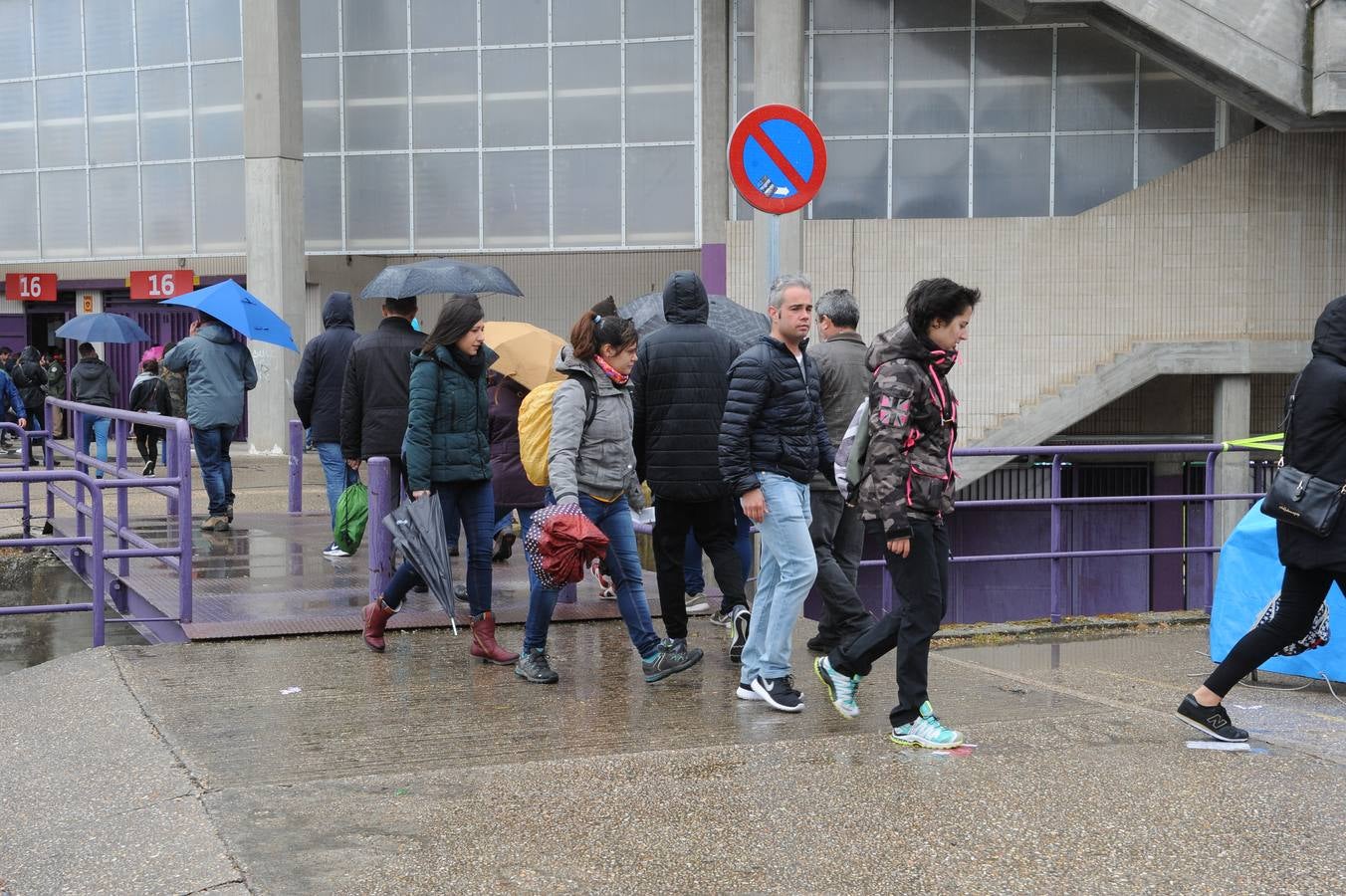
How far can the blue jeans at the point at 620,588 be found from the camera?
667cm

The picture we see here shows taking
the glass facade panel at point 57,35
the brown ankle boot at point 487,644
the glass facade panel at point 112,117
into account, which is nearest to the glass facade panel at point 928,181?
the glass facade panel at point 112,117

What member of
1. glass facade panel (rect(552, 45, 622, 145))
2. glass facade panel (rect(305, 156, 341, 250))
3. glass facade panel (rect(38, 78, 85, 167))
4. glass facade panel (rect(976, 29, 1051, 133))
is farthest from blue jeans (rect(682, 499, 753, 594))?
glass facade panel (rect(38, 78, 85, 167))

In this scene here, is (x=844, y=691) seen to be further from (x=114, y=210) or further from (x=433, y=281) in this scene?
(x=114, y=210)

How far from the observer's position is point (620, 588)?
6.70m

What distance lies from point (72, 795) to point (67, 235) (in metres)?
23.3

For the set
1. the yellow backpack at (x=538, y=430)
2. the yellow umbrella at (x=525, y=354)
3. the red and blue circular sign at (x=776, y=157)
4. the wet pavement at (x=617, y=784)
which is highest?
the red and blue circular sign at (x=776, y=157)

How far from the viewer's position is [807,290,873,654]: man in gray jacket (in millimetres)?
7277

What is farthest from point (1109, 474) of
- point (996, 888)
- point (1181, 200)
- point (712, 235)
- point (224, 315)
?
point (996, 888)

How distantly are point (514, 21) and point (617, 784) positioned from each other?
62.6ft

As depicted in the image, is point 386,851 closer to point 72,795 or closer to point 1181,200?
point 72,795

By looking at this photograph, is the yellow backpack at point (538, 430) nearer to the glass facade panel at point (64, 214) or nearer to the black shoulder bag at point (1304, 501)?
the black shoulder bag at point (1304, 501)

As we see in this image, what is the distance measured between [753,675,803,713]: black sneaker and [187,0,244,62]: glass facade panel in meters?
20.7

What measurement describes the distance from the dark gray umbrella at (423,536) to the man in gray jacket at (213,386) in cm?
446

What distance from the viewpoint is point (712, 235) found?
21.5 m
